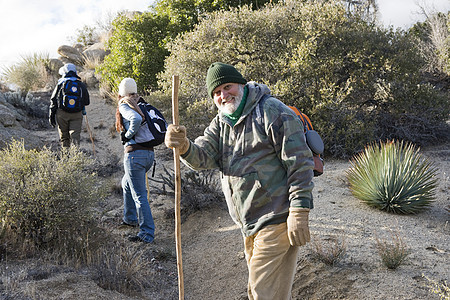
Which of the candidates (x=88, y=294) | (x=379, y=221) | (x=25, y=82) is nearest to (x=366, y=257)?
(x=379, y=221)

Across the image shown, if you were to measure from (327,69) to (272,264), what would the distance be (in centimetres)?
737

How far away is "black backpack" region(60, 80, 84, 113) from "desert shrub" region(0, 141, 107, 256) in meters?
3.36

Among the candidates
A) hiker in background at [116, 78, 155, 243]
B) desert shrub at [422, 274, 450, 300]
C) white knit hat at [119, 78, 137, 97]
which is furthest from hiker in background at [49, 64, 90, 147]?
desert shrub at [422, 274, 450, 300]

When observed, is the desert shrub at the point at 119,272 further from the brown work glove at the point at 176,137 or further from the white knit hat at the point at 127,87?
the white knit hat at the point at 127,87

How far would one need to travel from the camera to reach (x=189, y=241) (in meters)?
5.82

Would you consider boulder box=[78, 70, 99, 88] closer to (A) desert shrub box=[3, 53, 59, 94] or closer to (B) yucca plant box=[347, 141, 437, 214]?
(A) desert shrub box=[3, 53, 59, 94]

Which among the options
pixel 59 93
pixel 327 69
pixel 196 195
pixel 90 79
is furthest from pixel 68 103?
pixel 90 79

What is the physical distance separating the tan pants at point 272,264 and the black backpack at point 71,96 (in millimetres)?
6378

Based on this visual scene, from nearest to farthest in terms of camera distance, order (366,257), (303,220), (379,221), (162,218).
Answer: (303,220)
(366,257)
(379,221)
(162,218)

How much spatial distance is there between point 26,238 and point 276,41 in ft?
24.0

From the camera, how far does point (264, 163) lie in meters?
2.71

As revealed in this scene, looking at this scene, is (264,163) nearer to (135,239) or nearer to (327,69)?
(135,239)

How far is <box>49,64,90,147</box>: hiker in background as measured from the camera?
8.11 m

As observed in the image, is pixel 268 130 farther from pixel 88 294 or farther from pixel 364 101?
pixel 364 101
